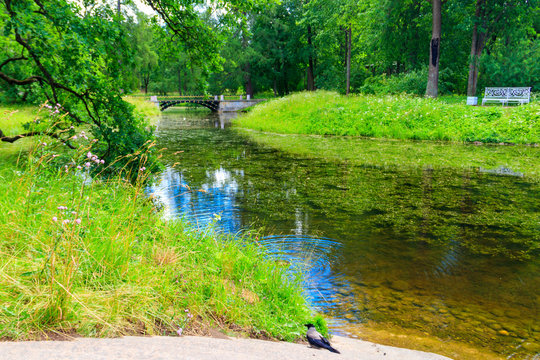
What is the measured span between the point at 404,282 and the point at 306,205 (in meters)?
3.30

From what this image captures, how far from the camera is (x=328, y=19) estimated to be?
104ft

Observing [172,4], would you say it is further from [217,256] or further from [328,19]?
[328,19]

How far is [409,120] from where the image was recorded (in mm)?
17484

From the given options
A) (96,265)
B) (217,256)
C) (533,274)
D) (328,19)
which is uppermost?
(328,19)

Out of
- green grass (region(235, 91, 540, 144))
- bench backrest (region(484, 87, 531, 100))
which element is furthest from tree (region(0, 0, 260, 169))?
bench backrest (region(484, 87, 531, 100))

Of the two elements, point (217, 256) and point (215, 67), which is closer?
point (217, 256)

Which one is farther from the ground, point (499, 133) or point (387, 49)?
point (387, 49)

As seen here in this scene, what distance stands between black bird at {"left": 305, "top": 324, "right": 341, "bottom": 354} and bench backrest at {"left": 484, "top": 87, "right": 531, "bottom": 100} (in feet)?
64.5

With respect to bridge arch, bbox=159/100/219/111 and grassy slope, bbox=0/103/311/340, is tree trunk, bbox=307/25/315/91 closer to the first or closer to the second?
bridge arch, bbox=159/100/219/111

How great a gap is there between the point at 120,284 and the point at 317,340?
5.01 ft

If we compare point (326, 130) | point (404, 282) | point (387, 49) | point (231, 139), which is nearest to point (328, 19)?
point (387, 49)

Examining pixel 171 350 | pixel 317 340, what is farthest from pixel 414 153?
pixel 171 350

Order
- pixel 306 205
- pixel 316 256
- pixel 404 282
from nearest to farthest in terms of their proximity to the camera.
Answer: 1. pixel 404 282
2. pixel 316 256
3. pixel 306 205

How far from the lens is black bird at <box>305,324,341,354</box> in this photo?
9.20 ft
